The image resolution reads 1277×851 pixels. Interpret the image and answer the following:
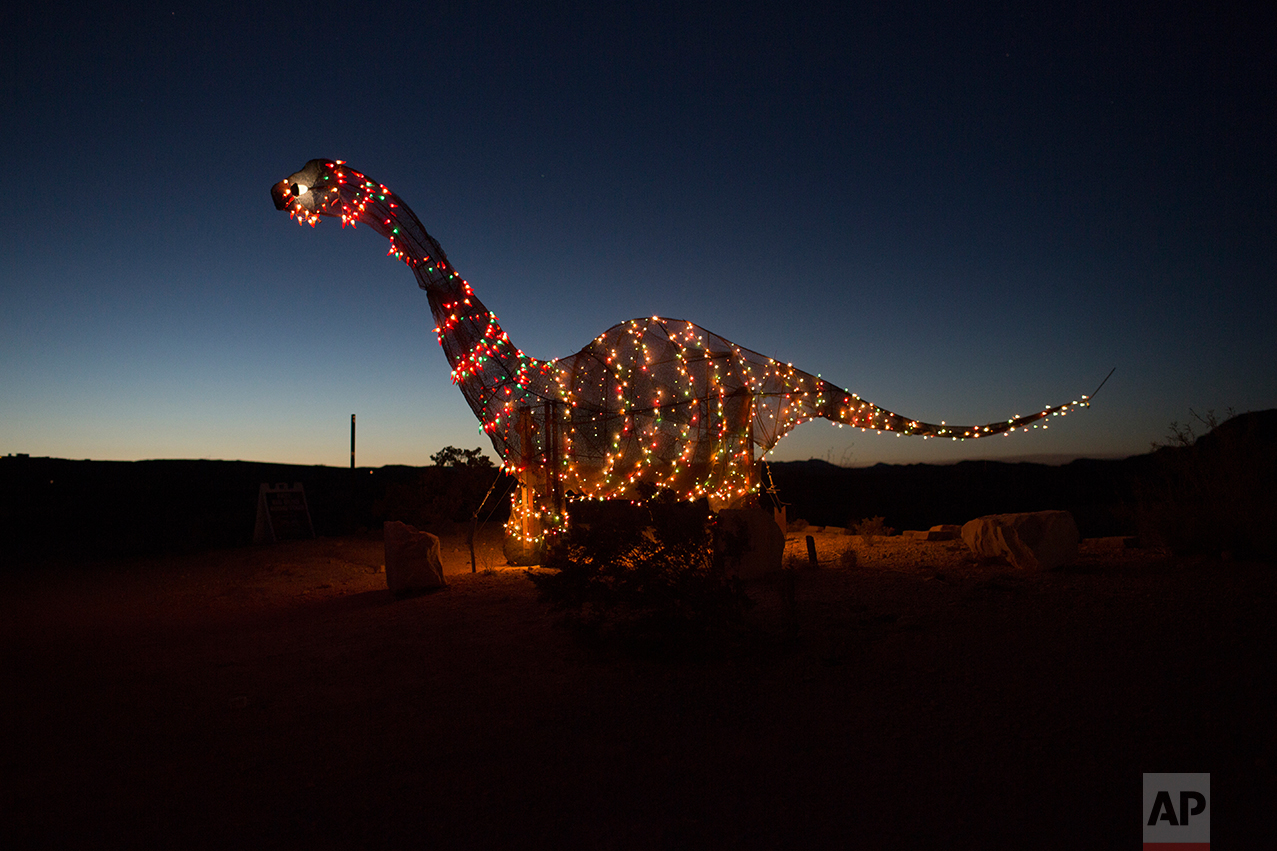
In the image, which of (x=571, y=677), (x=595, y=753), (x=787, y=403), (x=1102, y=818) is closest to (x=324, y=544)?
(x=787, y=403)

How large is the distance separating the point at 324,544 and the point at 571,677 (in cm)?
989

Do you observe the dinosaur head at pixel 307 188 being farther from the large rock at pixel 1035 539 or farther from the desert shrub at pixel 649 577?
the large rock at pixel 1035 539

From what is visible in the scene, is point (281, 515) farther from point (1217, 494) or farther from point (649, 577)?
point (1217, 494)

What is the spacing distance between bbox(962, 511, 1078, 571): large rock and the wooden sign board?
1224 cm

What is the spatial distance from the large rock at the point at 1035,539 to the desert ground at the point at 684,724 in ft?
0.76

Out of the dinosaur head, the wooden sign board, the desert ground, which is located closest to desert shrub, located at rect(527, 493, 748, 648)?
the desert ground

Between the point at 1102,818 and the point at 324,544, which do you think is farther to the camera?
the point at 324,544

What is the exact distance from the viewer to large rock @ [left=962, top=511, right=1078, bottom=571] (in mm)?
7398

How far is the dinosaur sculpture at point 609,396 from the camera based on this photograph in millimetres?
9297

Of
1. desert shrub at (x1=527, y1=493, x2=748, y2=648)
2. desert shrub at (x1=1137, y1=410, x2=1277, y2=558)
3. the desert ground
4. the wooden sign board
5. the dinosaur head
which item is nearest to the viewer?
the desert ground

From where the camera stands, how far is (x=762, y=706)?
14.2 feet

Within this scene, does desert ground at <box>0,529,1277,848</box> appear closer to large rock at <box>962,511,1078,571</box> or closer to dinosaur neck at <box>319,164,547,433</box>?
large rock at <box>962,511,1078,571</box>

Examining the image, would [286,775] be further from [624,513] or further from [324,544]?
[324,544]

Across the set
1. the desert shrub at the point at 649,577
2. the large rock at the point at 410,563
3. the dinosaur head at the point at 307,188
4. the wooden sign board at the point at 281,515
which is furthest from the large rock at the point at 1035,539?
the wooden sign board at the point at 281,515
